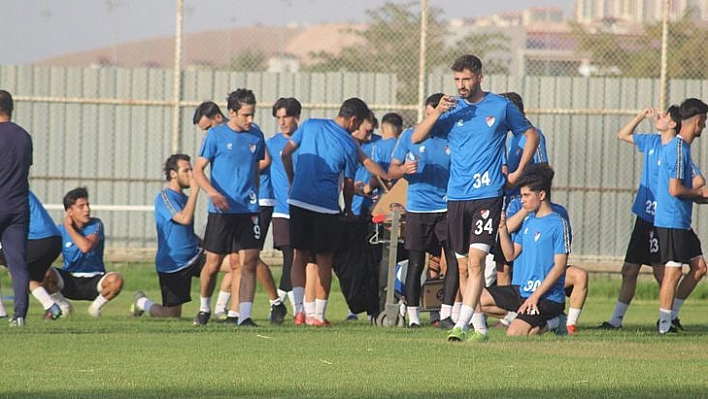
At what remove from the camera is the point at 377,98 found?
21.9 m

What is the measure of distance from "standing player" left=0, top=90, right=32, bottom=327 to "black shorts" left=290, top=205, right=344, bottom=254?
266 cm

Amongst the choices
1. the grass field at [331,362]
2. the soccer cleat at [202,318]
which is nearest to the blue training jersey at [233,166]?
the soccer cleat at [202,318]

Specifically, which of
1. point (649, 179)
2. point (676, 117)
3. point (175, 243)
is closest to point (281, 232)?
point (175, 243)

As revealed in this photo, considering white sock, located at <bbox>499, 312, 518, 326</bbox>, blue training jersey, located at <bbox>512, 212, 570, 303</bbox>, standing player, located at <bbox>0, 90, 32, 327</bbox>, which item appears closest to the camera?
blue training jersey, located at <bbox>512, 212, 570, 303</bbox>

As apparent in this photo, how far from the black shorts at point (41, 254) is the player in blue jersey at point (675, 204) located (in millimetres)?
6111

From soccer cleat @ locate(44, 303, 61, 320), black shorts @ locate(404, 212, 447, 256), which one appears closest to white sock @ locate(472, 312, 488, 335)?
black shorts @ locate(404, 212, 447, 256)

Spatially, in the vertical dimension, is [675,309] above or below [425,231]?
below

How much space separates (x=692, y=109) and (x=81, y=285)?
6.61 m

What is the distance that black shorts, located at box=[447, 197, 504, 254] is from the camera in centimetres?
1205

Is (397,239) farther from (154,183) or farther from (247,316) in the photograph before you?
(154,183)

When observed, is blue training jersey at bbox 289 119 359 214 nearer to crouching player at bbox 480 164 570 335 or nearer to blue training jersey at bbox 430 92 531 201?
crouching player at bbox 480 164 570 335

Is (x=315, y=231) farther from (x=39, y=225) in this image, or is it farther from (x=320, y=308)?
(x=39, y=225)

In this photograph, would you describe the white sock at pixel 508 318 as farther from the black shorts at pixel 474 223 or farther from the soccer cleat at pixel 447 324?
the black shorts at pixel 474 223

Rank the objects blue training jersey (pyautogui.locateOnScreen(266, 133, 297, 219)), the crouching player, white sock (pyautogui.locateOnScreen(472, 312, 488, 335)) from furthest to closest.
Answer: blue training jersey (pyautogui.locateOnScreen(266, 133, 297, 219))
the crouching player
white sock (pyautogui.locateOnScreen(472, 312, 488, 335))
